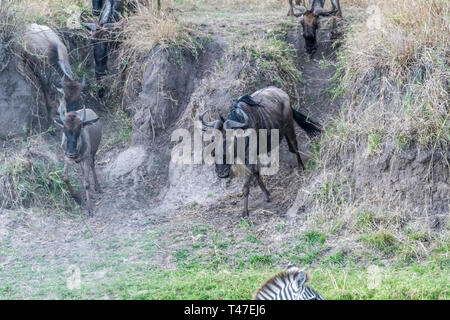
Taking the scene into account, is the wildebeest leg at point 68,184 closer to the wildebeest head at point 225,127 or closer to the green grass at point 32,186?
the green grass at point 32,186

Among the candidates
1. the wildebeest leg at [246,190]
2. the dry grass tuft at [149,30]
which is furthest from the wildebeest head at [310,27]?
the wildebeest leg at [246,190]

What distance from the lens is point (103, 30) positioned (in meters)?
12.4

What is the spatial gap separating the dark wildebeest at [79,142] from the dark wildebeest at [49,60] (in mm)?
973

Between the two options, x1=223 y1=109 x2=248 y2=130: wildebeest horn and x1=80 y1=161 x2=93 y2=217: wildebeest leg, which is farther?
x1=80 y1=161 x2=93 y2=217: wildebeest leg

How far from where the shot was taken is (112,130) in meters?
12.4

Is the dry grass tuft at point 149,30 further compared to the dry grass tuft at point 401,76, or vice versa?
the dry grass tuft at point 149,30

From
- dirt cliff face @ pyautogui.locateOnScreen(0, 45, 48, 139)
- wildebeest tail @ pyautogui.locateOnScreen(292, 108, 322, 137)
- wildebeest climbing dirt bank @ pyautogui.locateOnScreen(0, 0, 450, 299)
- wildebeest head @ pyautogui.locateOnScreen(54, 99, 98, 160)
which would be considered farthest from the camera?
dirt cliff face @ pyautogui.locateOnScreen(0, 45, 48, 139)

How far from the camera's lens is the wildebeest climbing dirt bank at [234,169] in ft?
26.2

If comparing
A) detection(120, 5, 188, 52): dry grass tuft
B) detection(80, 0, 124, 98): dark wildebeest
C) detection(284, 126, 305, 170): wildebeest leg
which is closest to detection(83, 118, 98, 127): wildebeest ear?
detection(120, 5, 188, 52): dry grass tuft

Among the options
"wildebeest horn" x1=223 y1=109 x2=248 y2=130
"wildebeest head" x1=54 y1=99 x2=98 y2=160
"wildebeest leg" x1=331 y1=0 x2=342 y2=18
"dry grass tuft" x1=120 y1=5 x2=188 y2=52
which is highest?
"wildebeest leg" x1=331 y1=0 x2=342 y2=18

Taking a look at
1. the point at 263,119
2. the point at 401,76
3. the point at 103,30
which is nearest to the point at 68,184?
the point at 263,119

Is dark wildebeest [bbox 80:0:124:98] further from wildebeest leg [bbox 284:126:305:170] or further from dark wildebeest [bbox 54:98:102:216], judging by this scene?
wildebeest leg [bbox 284:126:305:170]

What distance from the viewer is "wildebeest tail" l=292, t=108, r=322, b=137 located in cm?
1066

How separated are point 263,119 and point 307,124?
2.80 feet
